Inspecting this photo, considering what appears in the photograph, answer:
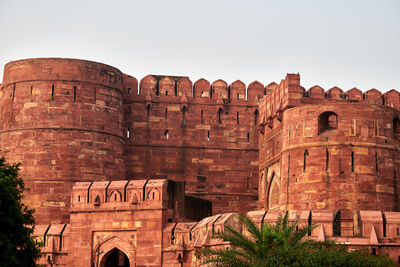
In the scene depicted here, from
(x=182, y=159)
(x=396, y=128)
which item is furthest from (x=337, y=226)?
(x=182, y=159)

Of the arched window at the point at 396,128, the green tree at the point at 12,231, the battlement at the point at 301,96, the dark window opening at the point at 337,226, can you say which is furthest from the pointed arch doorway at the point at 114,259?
the arched window at the point at 396,128

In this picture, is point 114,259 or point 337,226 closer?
point 337,226

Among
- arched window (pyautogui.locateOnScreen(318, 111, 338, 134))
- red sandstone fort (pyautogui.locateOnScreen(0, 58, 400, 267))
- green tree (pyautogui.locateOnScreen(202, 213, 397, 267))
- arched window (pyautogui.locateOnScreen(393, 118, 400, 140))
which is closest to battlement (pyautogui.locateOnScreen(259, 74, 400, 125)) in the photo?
red sandstone fort (pyautogui.locateOnScreen(0, 58, 400, 267))

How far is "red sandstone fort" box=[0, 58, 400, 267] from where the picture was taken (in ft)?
96.7

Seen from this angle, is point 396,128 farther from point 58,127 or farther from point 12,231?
point 12,231

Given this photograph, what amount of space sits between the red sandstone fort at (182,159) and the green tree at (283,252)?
1846 millimetres

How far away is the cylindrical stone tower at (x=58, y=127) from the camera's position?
3366cm

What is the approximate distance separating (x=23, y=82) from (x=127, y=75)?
4485 mm

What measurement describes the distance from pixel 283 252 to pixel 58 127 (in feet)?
46.9

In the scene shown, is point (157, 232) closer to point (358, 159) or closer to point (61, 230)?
point (61, 230)

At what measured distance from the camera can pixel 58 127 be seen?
112 ft

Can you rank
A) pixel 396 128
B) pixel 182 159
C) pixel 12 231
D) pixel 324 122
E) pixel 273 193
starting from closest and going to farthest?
pixel 12 231, pixel 324 122, pixel 396 128, pixel 273 193, pixel 182 159

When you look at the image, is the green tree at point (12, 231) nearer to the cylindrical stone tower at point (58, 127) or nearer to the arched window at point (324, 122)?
the cylindrical stone tower at point (58, 127)

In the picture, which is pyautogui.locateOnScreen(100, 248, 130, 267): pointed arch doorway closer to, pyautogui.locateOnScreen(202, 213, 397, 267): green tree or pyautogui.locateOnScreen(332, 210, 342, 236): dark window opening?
pyautogui.locateOnScreen(202, 213, 397, 267): green tree
